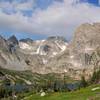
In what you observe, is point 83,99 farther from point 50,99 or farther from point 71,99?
point 50,99

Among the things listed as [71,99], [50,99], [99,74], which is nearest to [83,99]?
[71,99]

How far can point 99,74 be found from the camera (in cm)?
18825

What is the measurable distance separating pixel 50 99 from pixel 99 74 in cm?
12568

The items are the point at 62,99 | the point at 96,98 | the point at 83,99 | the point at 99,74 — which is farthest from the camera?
the point at 99,74

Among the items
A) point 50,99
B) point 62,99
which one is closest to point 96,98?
point 62,99

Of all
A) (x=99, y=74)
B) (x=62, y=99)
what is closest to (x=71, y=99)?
(x=62, y=99)

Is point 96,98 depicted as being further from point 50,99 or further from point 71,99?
point 50,99

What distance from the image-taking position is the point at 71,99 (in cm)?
5994

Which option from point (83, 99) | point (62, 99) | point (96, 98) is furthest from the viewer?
point (62, 99)

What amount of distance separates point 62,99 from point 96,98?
11039mm

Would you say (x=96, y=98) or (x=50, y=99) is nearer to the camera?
(x=96, y=98)

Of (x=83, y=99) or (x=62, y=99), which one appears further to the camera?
(x=62, y=99)

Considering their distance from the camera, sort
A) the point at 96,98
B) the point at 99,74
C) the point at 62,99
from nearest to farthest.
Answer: the point at 96,98
the point at 62,99
the point at 99,74

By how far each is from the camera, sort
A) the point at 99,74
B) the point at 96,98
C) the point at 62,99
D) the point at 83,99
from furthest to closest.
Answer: the point at 99,74
the point at 62,99
the point at 83,99
the point at 96,98
